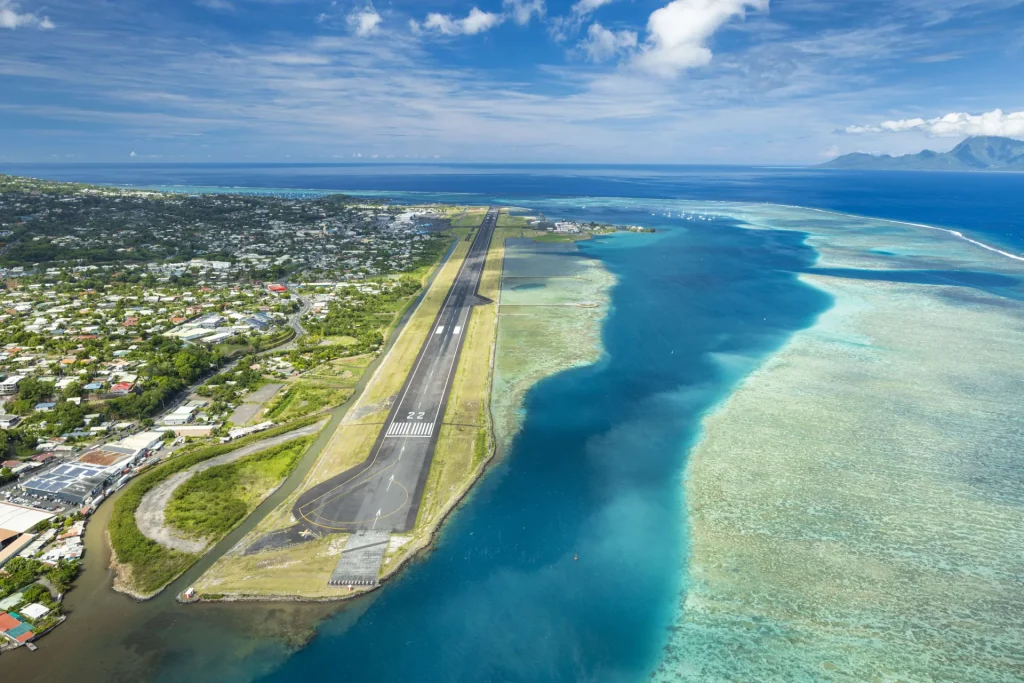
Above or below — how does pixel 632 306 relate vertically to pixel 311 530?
above

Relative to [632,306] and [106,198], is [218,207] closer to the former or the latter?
[106,198]

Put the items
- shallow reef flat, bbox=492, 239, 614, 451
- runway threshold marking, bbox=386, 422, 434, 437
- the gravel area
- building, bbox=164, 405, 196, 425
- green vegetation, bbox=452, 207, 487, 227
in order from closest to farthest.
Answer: the gravel area < runway threshold marking, bbox=386, 422, 434, 437 < building, bbox=164, 405, 196, 425 < shallow reef flat, bbox=492, 239, 614, 451 < green vegetation, bbox=452, 207, 487, 227

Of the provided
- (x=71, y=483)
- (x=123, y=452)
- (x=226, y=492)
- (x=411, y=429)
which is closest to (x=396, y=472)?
(x=411, y=429)

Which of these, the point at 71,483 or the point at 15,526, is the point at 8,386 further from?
the point at 15,526

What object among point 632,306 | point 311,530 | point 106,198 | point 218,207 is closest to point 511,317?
point 632,306

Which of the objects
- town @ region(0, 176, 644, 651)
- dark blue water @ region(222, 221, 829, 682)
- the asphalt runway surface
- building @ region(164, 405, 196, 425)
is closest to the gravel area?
town @ region(0, 176, 644, 651)

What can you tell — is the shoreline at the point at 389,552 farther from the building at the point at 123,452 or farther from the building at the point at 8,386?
the building at the point at 8,386

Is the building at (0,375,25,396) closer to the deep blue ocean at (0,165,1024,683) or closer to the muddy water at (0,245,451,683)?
the muddy water at (0,245,451,683)
